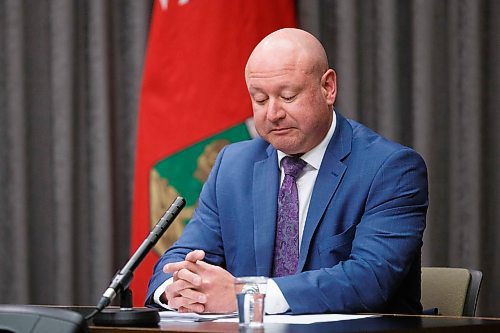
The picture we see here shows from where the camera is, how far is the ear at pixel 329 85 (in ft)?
9.01

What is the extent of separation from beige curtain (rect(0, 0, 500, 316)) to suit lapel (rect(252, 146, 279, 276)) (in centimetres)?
141

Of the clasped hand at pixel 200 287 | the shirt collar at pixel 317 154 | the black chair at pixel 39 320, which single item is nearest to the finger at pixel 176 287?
the clasped hand at pixel 200 287

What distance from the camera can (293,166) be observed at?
276 centimetres

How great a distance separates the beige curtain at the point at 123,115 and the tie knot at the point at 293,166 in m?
1.40

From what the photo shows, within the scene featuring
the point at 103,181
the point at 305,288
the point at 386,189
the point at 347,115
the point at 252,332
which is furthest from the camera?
the point at 103,181

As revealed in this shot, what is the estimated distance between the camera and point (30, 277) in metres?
4.57

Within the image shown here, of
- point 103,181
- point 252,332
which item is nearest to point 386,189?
point 252,332

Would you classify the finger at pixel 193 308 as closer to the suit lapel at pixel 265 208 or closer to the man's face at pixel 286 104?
the suit lapel at pixel 265 208

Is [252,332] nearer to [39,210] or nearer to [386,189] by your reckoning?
[386,189]

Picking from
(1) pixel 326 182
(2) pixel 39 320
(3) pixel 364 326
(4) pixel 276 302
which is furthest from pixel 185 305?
(2) pixel 39 320

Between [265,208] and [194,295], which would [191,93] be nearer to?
[265,208]

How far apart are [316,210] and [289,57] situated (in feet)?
1.44

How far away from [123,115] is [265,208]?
1.95 m

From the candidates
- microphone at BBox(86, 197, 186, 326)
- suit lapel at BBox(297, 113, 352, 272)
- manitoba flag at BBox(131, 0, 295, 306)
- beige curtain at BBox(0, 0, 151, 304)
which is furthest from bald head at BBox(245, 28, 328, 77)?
beige curtain at BBox(0, 0, 151, 304)
